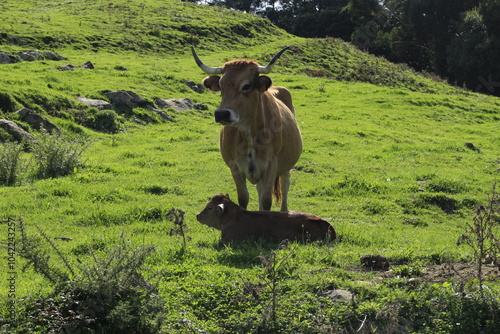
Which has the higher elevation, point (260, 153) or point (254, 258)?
point (260, 153)

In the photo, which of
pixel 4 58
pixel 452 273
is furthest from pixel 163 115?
pixel 452 273

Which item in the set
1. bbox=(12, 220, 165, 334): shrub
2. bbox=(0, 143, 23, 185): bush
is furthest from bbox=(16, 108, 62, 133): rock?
bbox=(12, 220, 165, 334): shrub

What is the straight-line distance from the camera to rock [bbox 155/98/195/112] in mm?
24312

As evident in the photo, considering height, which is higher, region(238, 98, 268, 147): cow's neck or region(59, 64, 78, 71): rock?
region(238, 98, 268, 147): cow's neck

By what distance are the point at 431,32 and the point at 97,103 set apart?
40.7 metres

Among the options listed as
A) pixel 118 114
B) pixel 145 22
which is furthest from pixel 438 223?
pixel 145 22

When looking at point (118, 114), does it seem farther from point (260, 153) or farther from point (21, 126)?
point (260, 153)

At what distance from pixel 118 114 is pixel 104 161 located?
18.6 feet

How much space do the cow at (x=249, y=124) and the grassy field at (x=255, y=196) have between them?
121 centimetres

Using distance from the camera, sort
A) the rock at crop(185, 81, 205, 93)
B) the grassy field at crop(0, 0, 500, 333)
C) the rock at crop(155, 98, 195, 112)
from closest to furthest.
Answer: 1. the grassy field at crop(0, 0, 500, 333)
2. the rock at crop(155, 98, 195, 112)
3. the rock at crop(185, 81, 205, 93)

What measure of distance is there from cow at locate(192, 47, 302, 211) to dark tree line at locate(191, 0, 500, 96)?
1527 inches

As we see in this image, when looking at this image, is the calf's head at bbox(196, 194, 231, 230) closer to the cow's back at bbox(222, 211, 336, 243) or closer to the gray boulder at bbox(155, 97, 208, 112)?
the cow's back at bbox(222, 211, 336, 243)

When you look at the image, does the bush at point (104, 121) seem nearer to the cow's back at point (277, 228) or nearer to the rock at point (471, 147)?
the rock at point (471, 147)

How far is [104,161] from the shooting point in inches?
666
